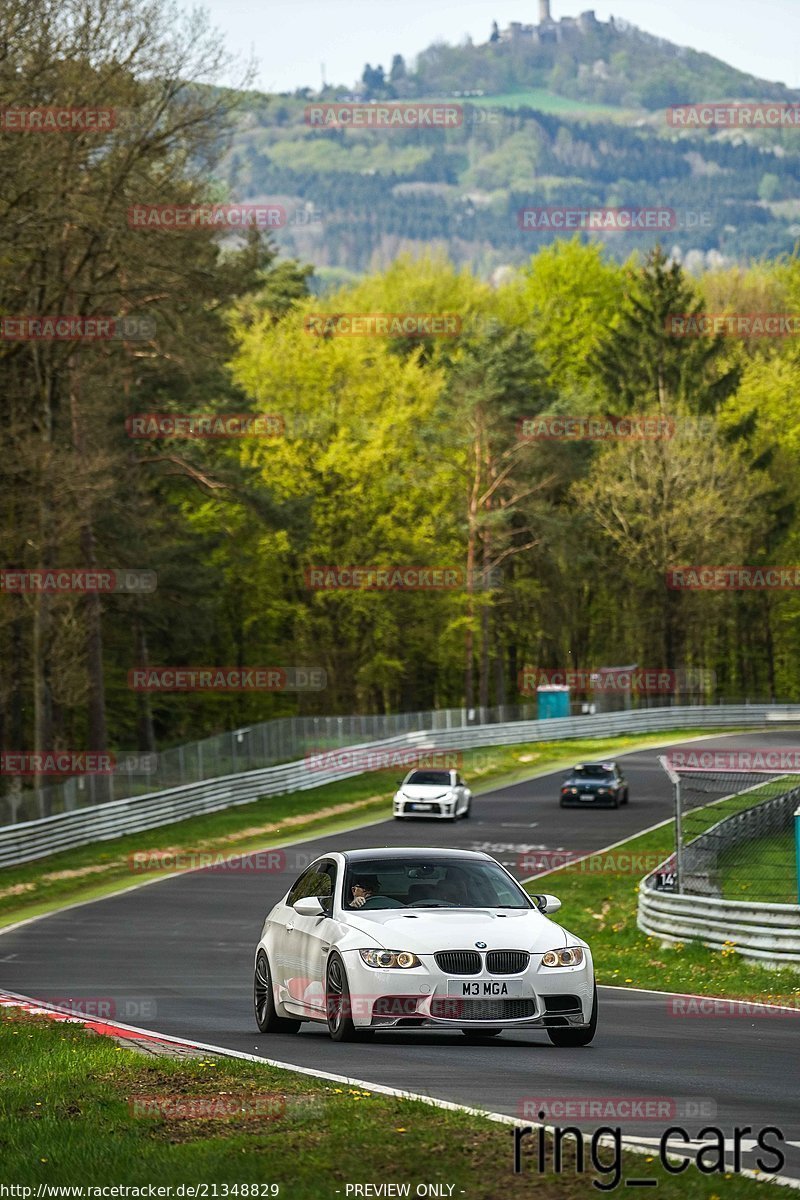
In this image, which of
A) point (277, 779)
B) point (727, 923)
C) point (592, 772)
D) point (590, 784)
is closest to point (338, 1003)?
point (727, 923)

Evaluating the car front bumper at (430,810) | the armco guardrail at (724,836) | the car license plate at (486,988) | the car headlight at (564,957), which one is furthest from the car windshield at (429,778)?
the car license plate at (486,988)

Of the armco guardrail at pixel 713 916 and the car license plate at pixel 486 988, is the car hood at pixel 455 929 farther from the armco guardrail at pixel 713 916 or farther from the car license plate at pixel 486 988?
the armco guardrail at pixel 713 916

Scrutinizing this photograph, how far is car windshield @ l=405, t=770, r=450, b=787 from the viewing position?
45062mm

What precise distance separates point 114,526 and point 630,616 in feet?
141

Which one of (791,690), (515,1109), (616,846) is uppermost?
(515,1109)

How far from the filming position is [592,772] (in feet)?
153

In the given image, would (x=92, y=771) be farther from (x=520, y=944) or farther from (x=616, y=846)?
(x=520, y=944)

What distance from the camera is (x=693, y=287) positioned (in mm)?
97000

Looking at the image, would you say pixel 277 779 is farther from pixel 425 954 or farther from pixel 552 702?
pixel 425 954

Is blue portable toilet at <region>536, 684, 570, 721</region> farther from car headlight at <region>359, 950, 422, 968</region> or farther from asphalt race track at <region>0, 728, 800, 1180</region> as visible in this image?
car headlight at <region>359, 950, 422, 968</region>

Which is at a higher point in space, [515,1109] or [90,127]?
[90,127]

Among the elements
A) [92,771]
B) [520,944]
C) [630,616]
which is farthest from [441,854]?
[630,616]

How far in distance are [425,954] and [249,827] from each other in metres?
31.9

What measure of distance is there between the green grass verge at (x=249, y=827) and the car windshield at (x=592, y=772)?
202 inches
